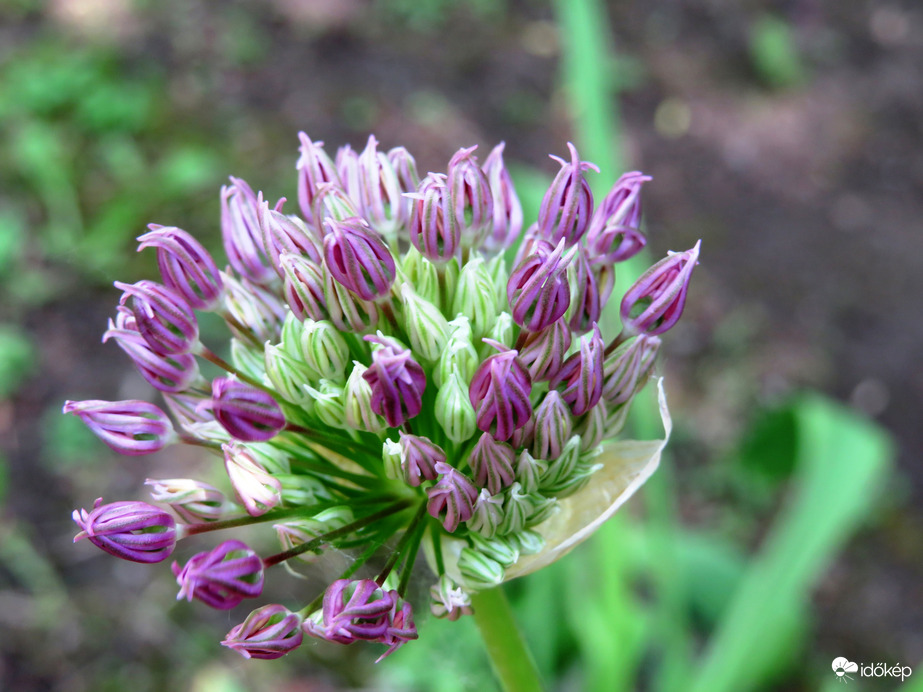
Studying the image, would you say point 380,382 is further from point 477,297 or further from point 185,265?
point 185,265

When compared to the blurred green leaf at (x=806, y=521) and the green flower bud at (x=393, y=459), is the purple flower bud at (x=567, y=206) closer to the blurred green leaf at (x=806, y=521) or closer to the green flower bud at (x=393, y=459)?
the green flower bud at (x=393, y=459)

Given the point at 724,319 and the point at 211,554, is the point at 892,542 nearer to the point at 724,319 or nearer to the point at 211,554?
the point at 724,319

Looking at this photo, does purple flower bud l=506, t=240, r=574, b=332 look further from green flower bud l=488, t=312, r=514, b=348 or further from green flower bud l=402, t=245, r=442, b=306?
green flower bud l=402, t=245, r=442, b=306

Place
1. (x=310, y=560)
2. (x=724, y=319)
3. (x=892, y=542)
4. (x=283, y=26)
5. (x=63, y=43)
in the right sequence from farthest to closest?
(x=283, y=26) < (x=63, y=43) < (x=724, y=319) < (x=892, y=542) < (x=310, y=560)

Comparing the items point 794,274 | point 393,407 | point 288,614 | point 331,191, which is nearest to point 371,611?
point 288,614

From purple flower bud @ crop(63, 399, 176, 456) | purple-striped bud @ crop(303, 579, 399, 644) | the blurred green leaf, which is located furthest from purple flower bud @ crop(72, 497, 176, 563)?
the blurred green leaf

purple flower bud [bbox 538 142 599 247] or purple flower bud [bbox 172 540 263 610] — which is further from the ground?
purple flower bud [bbox 538 142 599 247]
